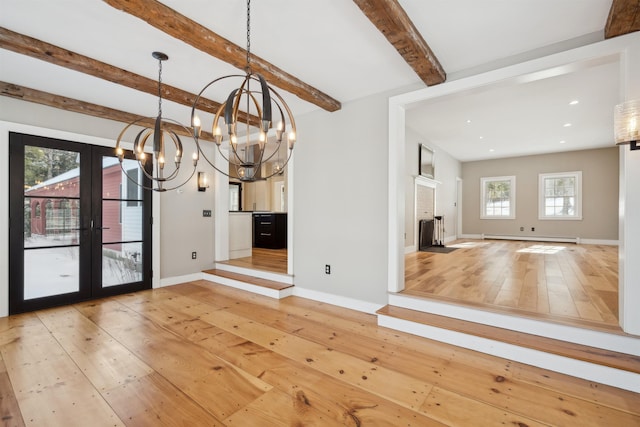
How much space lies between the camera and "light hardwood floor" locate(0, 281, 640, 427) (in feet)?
5.48

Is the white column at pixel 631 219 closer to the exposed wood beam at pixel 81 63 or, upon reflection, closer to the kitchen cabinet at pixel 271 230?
the exposed wood beam at pixel 81 63

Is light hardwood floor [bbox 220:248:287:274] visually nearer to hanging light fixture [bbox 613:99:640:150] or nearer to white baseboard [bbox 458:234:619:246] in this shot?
hanging light fixture [bbox 613:99:640:150]

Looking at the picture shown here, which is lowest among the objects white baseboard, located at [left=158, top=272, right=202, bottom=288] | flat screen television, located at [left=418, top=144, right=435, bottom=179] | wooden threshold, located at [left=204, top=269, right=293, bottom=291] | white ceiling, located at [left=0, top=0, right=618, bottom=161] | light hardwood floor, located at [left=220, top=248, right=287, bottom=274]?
white baseboard, located at [left=158, top=272, right=202, bottom=288]

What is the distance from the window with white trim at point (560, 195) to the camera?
840 centimetres

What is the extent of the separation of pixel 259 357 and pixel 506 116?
5718mm

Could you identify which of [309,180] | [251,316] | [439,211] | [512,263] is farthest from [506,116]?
[251,316]

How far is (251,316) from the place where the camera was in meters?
3.29

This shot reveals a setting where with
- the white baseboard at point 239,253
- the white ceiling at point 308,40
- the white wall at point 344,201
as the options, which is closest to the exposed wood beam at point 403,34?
the white ceiling at point 308,40

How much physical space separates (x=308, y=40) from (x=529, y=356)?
3.16 metres

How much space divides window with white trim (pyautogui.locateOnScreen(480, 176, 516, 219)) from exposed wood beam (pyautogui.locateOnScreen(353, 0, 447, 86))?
27.0ft

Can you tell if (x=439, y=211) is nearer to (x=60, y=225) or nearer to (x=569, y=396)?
(x=569, y=396)

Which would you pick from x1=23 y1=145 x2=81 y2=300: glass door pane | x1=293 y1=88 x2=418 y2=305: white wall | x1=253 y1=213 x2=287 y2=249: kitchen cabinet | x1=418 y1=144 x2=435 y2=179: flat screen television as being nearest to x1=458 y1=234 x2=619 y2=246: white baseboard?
x1=418 y1=144 x2=435 y2=179: flat screen television

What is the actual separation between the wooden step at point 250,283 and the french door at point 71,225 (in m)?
1.01

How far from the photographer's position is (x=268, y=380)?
203 centimetres
